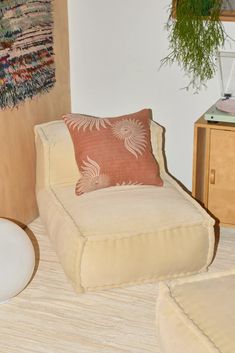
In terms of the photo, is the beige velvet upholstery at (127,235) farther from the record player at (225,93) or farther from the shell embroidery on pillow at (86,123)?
the record player at (225,93)

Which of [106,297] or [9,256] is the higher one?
[9,256]

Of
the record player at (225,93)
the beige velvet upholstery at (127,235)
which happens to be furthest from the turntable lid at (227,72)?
the beige velvet upholstery at (127,235)

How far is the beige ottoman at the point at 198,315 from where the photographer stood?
1850mm

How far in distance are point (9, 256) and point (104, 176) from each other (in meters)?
0.66

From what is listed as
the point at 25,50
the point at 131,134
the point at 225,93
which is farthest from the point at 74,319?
the point at 225,93

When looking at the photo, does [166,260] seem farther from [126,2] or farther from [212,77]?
[126,2]

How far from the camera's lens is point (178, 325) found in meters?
1.95

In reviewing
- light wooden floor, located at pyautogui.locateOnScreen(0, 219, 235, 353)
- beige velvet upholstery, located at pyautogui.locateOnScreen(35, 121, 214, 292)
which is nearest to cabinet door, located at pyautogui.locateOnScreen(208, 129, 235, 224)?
beige velvet upholstery, located at pyautogui.locateOnScreen(35, 121, 214, 292)

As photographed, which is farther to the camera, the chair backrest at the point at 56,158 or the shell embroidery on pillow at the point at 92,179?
the chair backrest at the point at 56,158

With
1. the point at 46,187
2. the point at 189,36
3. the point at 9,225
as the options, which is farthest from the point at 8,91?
the point at 189,36

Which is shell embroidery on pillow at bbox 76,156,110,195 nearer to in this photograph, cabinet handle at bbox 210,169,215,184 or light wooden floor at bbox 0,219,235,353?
light wooden floor at bbox 0,219,235,353

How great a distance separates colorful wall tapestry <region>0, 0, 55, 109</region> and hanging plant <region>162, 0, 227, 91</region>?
0.66m

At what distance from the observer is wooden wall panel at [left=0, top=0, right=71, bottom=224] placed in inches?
→ 119

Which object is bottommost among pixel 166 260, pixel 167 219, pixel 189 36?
pixel 166 260
